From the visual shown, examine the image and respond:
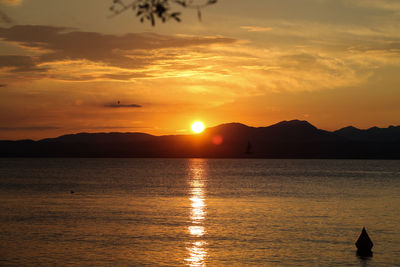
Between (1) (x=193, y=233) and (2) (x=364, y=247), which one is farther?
(1) (x=193, y=233)

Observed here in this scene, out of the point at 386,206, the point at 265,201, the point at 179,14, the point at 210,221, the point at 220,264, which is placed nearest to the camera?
the point at 179,14

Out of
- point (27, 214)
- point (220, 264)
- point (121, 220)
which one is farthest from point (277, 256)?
point (27, 214)

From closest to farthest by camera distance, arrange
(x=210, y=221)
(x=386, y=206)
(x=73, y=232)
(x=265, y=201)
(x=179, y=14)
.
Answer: (x=179, y=14) → (x=73, y=232) → (x=210, y=221) → (x=386, y=206) → (x=265, y=201)

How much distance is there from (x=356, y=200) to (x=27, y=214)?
52579 millimetres

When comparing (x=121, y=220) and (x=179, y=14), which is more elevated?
(x=179, y=14)

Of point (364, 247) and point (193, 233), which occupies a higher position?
point (193, 233)

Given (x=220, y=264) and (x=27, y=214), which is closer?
(x=220, y=264)

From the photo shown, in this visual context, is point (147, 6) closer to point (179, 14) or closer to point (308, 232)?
point (179, 14)

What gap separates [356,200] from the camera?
273 ft

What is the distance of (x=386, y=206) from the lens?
72.1 m

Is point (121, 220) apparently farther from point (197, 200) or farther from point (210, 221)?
point (197, 200)

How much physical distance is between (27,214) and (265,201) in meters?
36.5

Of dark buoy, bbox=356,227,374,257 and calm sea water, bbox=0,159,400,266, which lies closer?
calm sea water, bbox=0,159,400,266

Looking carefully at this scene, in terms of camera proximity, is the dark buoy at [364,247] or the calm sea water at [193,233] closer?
the calm sea water at [193,233]
